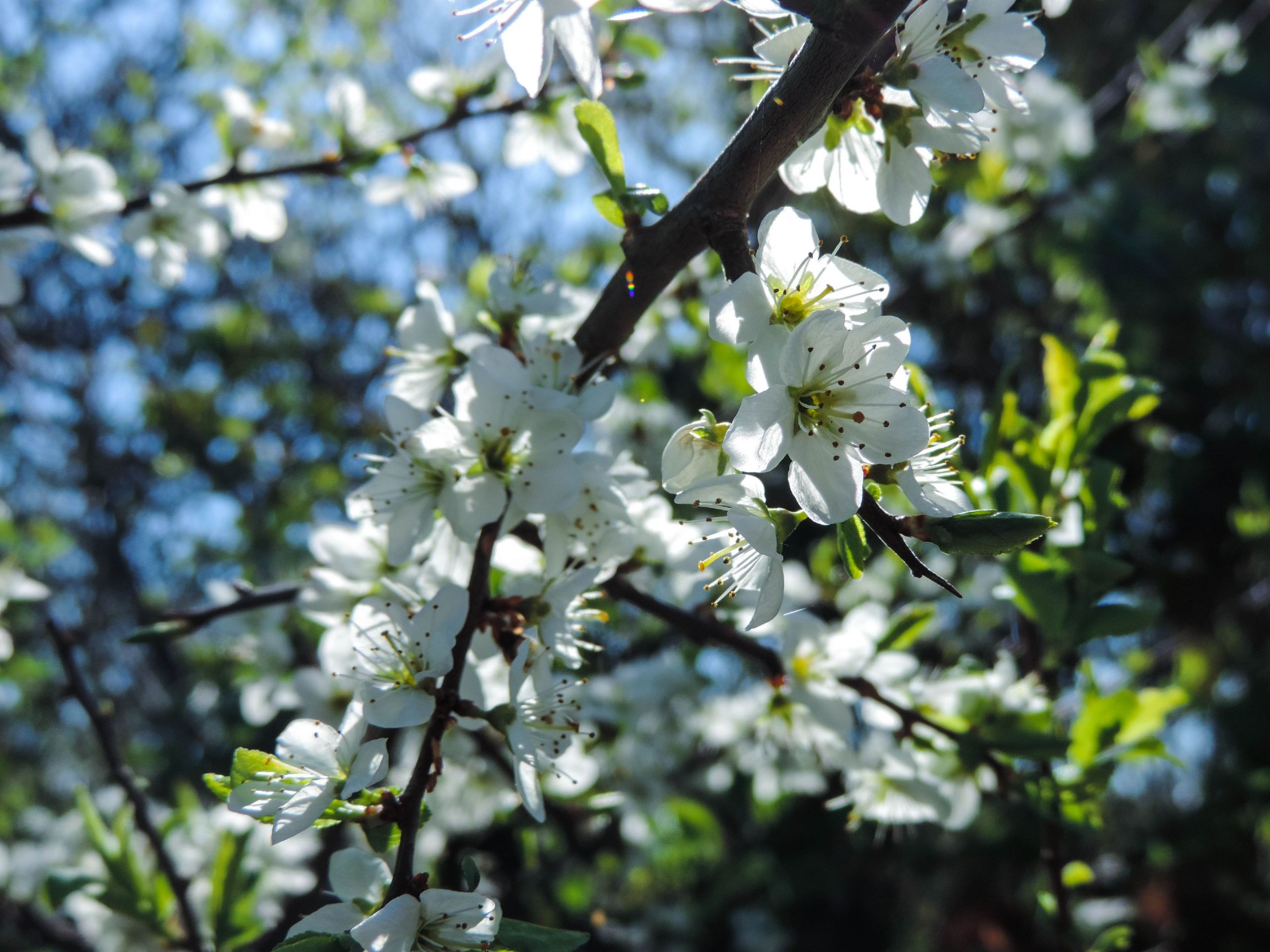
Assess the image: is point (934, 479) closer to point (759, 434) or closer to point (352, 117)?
point (759, 434)

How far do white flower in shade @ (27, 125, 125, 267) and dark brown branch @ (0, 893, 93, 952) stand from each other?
1702 mm

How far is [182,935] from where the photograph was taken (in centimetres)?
205

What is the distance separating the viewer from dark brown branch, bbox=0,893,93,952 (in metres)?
2.24

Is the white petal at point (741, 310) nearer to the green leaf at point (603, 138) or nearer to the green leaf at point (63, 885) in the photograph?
the green leaf at point (603, 138)

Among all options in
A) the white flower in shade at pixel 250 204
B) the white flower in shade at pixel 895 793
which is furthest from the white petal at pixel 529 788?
the white flower in shade at pixel 250 204

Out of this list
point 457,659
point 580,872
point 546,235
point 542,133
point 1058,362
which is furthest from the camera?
point 546,235

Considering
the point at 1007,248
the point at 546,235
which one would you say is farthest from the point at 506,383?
the point at 546,235

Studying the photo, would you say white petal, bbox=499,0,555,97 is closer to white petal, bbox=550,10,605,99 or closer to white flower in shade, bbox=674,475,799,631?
white petal, bbox=550,10,605,99

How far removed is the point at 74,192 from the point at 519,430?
1.59 metres

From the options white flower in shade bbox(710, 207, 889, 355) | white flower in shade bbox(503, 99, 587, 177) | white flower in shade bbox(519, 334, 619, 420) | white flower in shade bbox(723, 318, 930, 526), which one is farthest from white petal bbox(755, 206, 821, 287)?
white flower in shade bbox(503, 99, 587, 177)

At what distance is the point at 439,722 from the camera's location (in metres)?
1.19

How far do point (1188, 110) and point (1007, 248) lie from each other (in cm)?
121

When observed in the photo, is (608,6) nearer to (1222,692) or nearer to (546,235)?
(546,235)

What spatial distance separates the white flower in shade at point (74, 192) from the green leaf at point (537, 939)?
6.24 feet
